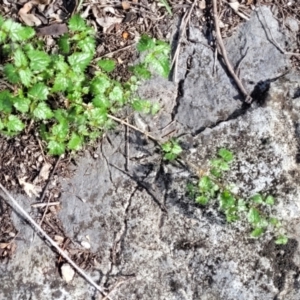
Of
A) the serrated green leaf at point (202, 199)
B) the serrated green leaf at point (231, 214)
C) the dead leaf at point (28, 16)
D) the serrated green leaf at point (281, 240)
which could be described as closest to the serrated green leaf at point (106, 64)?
the dead leaf at point (28, 16)

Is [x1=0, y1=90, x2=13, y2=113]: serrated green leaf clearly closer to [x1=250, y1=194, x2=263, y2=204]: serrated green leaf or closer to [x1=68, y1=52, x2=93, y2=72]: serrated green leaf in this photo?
[x1=68, y1=52, x2=93, y2=72]: serrated green leaf

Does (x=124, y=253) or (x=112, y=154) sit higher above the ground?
(x=112, y=154)

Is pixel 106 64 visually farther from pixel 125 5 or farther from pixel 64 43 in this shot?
pixel 125 5

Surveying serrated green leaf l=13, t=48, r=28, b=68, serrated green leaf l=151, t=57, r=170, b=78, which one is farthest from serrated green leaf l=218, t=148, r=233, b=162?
serrated green leaf l=13, t=48, r=28, b=68

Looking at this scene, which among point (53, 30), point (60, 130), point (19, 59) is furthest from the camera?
point (53, 30)

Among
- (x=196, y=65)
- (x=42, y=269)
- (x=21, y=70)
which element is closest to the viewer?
(x=21, y=70)

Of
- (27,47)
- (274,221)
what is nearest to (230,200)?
(274,221)

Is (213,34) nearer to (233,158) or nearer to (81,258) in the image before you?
(233,158)

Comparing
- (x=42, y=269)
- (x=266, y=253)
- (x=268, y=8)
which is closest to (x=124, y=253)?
(x=42, y=269)
